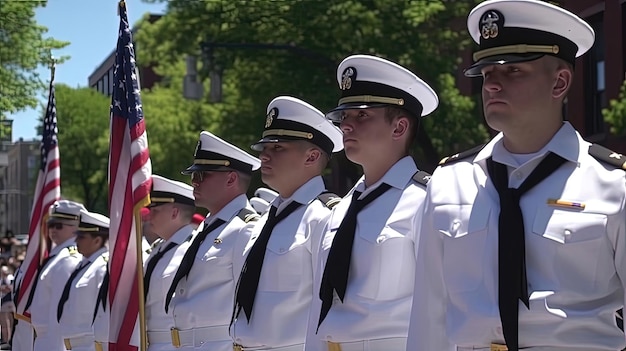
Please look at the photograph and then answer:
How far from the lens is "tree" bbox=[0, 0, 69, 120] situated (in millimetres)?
16594

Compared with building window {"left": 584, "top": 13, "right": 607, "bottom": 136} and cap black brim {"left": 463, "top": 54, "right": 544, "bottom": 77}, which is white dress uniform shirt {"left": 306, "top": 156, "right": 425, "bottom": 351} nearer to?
cap black brim {"left": 463, "top": 54, "right": 544, "bottom": 77}

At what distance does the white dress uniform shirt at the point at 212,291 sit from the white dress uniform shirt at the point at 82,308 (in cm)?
310

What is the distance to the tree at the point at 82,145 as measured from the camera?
2197 inches

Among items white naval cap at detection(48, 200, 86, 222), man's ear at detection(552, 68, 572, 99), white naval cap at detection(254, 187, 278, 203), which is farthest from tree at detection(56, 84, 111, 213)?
man's ear at detection(552, 68, 572, 99)

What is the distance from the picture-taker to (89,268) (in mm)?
10359

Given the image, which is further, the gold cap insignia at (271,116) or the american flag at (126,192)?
the american flag at (126,192)

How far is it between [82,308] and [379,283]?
5780 millimetres

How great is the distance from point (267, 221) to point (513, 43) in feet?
8.46

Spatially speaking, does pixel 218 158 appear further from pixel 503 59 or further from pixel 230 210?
pixel 503 59

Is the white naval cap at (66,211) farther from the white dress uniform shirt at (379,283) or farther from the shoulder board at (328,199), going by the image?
the white dress uniform shirt at (379,283)

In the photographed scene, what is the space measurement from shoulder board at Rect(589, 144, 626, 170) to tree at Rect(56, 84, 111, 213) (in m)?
51.7

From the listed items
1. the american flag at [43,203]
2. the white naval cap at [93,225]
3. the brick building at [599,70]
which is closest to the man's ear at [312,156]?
the white naval cap at [93,225]

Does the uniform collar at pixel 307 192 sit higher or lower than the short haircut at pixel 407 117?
lower

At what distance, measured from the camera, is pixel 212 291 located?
22.7ft
